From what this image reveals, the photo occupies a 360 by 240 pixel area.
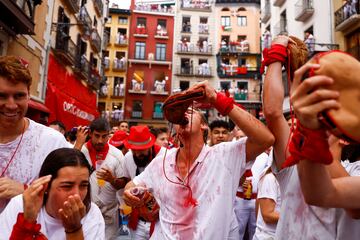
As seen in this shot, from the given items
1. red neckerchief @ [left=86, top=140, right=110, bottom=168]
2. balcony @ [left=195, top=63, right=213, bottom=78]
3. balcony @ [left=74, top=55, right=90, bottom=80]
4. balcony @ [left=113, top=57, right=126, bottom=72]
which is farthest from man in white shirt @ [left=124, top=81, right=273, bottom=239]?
balcony @ [left=113, top=57, right=126, bottom=72]

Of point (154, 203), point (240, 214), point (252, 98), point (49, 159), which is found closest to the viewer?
point (49, 159)

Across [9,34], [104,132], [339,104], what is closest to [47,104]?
[9,34]

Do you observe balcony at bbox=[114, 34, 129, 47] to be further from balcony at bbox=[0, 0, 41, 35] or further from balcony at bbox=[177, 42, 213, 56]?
balcony at bbox=[0, 0, 41, 35]

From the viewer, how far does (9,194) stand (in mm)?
2314

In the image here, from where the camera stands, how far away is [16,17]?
10.1m

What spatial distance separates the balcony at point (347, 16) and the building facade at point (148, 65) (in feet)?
73.3

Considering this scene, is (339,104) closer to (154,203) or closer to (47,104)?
(154,203)

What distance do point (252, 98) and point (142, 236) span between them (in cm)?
3272

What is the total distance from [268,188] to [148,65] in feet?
118

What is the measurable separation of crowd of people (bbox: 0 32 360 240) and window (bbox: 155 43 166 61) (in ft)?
119

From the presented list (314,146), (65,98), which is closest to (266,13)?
(65,98)

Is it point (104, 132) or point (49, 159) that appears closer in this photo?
point (49, 159)

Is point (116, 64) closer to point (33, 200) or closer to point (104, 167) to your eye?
point (104, 167)

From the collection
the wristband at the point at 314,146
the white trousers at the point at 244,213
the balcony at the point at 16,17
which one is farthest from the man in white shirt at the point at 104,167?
the balcony at the point at 16,17
